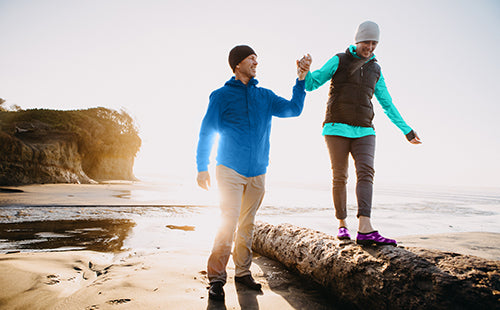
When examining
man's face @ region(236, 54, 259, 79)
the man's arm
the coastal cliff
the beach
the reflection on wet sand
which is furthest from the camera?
the coastal cliff

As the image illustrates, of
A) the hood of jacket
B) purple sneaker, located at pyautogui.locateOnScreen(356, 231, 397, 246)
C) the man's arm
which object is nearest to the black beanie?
the hood of jacket

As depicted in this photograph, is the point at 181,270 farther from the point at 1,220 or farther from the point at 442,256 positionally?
the point at 1,220

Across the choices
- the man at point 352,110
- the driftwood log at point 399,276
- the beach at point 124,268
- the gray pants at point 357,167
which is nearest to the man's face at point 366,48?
the man at point 352,110

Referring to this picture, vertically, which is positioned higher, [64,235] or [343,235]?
[343,235]

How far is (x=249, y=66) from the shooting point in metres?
2.61

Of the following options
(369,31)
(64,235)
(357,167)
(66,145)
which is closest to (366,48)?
(369,31)

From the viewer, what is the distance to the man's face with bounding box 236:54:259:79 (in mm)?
2605

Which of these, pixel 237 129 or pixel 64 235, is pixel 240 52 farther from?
pixel 64 235

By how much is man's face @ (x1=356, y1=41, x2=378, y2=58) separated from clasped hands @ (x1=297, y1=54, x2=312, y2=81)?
65 centimetres

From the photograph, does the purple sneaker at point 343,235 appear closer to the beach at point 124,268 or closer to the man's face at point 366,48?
the beach at point 124,268

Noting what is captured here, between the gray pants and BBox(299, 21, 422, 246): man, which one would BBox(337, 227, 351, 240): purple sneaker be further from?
the gray pants

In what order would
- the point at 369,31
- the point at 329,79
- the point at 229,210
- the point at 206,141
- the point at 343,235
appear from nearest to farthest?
the point at 229,210 → the point at 206,141 → the point at 369,31 → the point at 343,235 → the point at 329,79

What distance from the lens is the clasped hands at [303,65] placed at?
102 inches

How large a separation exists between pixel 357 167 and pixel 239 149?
1.30 meters
